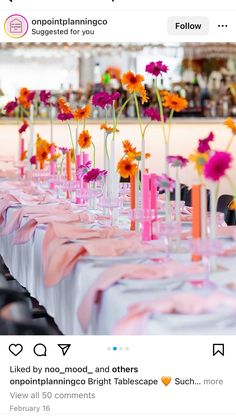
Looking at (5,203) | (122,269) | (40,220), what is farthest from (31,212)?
(122,269)

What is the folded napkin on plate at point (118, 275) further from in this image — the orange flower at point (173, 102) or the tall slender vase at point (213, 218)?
the orange flower at point (173, 102)

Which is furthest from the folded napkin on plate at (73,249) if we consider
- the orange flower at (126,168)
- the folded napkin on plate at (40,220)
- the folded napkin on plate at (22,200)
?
the folded napkin on plate at (22,200)

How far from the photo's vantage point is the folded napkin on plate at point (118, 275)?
4.39ft

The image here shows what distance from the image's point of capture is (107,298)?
1316 mm

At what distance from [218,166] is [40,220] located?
3.17ft

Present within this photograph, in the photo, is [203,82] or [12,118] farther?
[203,82]

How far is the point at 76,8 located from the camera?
173 centimetres

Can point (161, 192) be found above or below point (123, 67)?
below

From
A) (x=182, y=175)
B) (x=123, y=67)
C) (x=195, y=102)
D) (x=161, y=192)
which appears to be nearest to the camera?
(x=161, y=192)
